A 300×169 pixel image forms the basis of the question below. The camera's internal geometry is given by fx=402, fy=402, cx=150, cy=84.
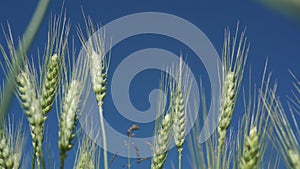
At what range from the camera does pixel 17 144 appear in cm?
168

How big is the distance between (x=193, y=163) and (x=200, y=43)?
157 cm

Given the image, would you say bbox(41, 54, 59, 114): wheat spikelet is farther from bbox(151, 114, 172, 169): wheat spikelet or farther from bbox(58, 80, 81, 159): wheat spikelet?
bbox(151, 114, 172, 169): wheat spikelet

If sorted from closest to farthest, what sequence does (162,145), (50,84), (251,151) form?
(251,151), (50,84), (162,145)

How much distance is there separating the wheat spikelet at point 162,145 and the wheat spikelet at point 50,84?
57cm

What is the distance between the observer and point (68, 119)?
1304 millimetres

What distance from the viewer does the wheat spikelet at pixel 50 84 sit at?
157 cm

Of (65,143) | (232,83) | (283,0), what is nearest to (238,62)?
(232,83)

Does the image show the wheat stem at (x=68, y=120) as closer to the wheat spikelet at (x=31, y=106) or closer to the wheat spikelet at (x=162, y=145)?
the wheat spikelet at (x=31, y=106)

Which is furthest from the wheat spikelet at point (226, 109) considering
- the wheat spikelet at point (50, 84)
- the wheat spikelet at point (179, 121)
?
the wheat spikelet at point (50, 84)

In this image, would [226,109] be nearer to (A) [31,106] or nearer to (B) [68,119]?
(B) [68,119]

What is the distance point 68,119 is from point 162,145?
2.36ft

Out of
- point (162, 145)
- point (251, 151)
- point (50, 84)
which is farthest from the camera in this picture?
point (162, 145)

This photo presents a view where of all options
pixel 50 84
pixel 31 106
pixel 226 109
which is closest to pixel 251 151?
pixel 226 109

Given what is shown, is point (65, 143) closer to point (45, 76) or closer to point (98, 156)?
point (45, 76)
